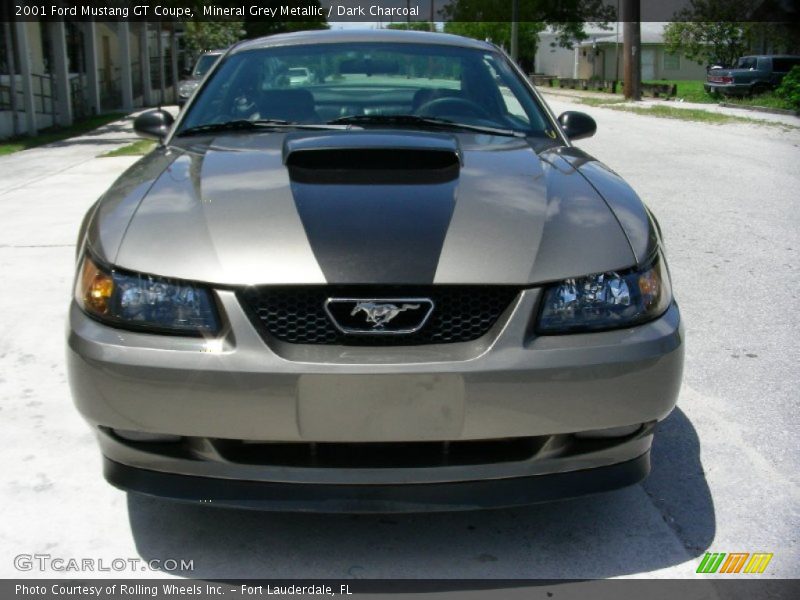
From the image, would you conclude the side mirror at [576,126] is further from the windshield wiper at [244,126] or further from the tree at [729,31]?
the tree at [729,31]

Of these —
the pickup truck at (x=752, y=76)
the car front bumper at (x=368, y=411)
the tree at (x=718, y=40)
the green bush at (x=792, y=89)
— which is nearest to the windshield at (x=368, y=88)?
the car front bumper at (x=368, y=411)

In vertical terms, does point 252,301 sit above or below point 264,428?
above

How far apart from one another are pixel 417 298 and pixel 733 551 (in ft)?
4.00

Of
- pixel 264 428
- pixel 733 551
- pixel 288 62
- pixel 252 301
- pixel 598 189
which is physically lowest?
pixel 733 551

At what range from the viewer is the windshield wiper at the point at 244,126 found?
371cm

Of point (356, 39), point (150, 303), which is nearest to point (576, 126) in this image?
point (356, 39)

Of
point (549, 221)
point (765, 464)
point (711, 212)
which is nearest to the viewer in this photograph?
point (549, 221)

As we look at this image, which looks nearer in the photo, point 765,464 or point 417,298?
point 417,298

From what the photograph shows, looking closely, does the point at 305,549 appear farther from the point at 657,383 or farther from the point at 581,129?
the point at 581,129

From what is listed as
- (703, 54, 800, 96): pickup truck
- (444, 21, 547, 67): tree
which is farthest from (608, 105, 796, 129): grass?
(444, 21, 547, 67): tree

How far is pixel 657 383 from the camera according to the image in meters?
2.53

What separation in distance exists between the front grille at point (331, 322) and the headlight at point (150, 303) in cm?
11

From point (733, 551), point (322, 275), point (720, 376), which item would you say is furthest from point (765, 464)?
point (322, 275)

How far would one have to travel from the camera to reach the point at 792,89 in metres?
23.6
